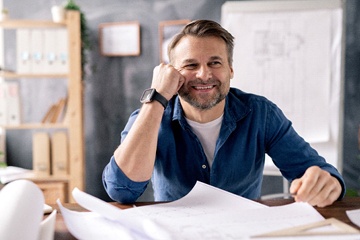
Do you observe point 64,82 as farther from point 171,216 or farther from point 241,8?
point 171,216

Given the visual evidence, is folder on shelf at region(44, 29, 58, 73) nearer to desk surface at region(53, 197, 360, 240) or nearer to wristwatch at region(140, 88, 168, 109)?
wristwatch at region(140, 88, 168, 109)

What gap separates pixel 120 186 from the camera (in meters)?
1.07

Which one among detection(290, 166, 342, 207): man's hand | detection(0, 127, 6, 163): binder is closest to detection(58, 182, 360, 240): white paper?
detection(290, 166, 342, 207): man's hand

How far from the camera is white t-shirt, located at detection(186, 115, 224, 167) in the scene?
1364 mm

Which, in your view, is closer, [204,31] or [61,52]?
[204,31]

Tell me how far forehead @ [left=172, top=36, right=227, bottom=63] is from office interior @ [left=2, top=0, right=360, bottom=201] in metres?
1.71

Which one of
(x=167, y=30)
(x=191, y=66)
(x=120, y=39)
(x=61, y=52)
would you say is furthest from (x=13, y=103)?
(x=191, y=66)

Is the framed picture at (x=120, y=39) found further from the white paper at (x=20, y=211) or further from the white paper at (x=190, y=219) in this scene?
the white paper at (x=20, y=211)

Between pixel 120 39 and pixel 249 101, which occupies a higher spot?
pixel 120 39

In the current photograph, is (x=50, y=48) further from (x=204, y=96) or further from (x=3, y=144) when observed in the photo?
(x=204, y=96)

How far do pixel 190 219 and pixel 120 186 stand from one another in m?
0.32

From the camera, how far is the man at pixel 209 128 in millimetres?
1258

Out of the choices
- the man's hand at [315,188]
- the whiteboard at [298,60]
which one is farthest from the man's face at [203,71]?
the whiteboard at [298,60]

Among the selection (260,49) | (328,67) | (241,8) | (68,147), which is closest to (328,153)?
(328,67)
